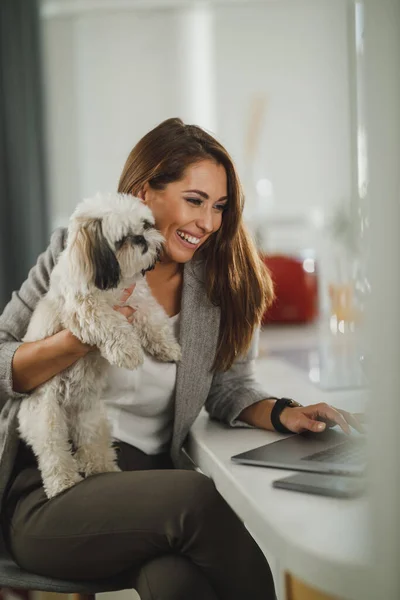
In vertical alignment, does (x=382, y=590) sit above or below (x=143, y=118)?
below

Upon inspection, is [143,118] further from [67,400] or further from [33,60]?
[67,400]

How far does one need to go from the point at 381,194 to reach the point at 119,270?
93 centimetres

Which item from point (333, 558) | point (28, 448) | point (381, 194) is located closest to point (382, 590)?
point (333, 558)

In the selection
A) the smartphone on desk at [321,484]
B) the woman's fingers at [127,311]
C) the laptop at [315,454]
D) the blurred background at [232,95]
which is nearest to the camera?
the smartphone on desk at [321,484]

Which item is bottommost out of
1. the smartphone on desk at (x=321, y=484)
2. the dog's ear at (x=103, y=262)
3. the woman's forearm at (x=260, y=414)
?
the woman's forearm at (x=260, y=414)

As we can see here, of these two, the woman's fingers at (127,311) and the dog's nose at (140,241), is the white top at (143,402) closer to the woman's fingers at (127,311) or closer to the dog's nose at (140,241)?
the woman's fingers at (127,311)

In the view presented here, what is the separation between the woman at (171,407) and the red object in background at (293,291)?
133 inches

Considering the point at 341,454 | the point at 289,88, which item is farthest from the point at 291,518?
the point at 289,88

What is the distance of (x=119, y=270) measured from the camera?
1430 mm

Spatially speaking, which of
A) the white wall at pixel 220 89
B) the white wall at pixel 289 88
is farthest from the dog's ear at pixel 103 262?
the white wall at pixel 289 88

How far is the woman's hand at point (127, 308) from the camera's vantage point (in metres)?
1.53

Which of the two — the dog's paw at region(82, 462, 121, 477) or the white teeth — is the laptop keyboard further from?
the white teeth

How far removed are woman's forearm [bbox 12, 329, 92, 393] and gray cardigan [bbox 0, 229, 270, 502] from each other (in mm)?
27

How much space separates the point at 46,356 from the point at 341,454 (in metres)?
0.63
